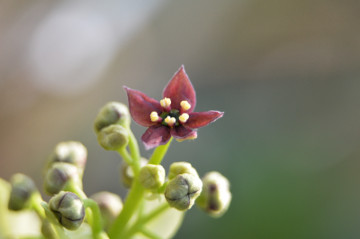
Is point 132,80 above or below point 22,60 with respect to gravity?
above

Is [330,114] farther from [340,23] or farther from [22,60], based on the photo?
[22,60]

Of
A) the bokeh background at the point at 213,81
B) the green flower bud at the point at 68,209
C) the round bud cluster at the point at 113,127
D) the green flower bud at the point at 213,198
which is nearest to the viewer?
the green flower bud at the point at 68,209

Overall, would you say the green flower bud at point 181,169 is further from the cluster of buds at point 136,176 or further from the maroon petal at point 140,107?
the maroon petal at point 140,107

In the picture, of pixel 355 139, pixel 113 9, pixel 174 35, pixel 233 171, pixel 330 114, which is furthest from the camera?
pixel 174 35

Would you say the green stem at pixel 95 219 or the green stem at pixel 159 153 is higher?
the green stem at pixel 159 153

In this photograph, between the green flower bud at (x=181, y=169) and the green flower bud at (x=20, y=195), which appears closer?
the green flower bud at (x=181, y=169)

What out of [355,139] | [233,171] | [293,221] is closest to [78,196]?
[293,221]

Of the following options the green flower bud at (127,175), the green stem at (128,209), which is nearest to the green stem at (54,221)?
the green stem at (128,209)

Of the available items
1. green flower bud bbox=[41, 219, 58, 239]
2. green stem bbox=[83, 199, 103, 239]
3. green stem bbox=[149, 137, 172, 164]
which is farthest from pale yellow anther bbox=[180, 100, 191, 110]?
green flower bud bbox=[41, 219, 58, 239]
